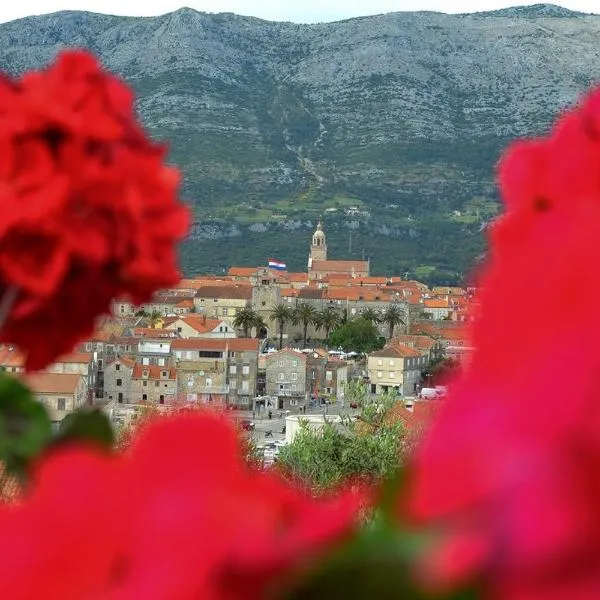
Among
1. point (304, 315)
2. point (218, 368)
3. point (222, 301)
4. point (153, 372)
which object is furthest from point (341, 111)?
point (153, 372)

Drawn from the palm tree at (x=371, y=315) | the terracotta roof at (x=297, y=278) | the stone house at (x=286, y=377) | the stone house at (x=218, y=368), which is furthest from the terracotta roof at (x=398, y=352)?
the terracotta roof at (x=297, y=278)

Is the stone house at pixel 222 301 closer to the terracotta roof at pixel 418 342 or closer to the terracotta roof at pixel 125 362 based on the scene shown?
the terracotta roof at pixel 418 342

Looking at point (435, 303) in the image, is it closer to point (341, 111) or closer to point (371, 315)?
point (371, 315)

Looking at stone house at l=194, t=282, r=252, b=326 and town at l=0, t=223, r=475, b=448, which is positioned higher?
stone house at l=194, t=282, r=252, b=326

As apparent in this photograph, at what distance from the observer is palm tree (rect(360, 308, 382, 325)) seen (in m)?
76.3

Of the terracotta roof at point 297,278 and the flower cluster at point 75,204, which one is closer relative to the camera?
the flower cluster at point 75,204

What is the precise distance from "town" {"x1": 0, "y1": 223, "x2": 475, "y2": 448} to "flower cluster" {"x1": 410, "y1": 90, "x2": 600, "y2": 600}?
1725 inches

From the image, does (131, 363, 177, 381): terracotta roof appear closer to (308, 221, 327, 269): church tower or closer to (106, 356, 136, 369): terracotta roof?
(106, 356, 136, 369): terracotta roof

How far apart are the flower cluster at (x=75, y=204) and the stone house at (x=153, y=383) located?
183 ft

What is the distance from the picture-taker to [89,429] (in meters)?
1.31

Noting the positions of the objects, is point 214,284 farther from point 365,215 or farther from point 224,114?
point 224,114

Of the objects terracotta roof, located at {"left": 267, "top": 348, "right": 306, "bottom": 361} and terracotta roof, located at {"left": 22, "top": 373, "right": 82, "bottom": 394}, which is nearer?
terracotta roof, located at {"left": 22, "top": 373, "right": 82, "bottom": 394}

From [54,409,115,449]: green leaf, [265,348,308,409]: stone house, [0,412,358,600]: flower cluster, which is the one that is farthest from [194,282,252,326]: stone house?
[0,412,358,600]: flower cluster

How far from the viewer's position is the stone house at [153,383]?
5697 centimetres
